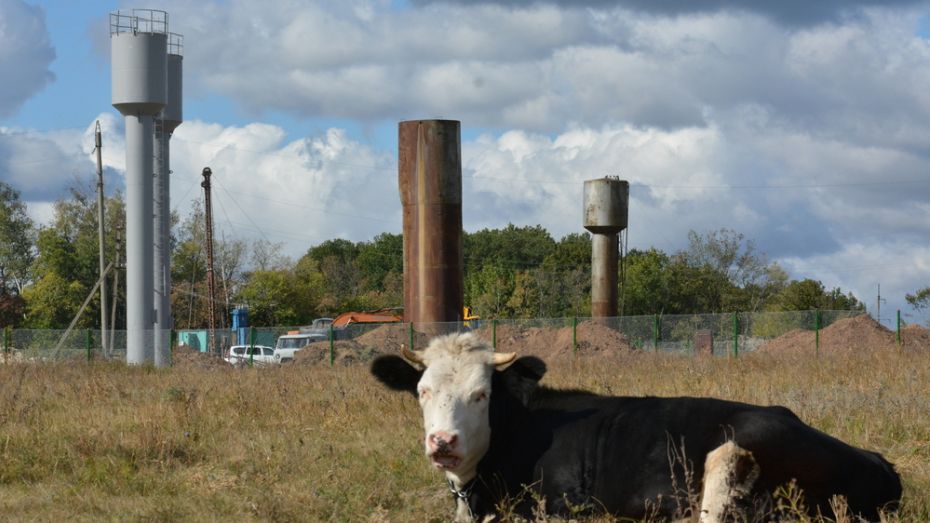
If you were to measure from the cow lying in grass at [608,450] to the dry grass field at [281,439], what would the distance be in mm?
502

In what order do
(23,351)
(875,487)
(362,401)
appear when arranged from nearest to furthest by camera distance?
1. (875,487)
2. (362,401)
3. (23,351)

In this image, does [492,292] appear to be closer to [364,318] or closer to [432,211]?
[364,318]

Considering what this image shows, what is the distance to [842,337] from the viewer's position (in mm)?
30438

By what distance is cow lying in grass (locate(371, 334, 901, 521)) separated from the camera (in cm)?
693

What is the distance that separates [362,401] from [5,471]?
4.77 metres

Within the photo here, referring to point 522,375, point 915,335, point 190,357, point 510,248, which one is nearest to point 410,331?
point 190,357

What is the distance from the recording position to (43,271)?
237ft

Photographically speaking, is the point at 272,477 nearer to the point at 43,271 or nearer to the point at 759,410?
the point at 759,410

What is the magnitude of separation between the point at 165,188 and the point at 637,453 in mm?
37590

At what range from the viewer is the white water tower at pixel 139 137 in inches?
1558

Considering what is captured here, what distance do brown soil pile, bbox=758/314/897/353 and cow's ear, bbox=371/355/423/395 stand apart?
70.6 ft

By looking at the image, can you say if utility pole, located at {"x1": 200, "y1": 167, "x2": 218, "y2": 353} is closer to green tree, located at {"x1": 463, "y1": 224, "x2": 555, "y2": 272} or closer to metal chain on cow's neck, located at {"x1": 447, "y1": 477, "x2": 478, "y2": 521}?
metal chain on cow's neck, located at {"x1": 447, "y1": 477, "x2": 478, "y2": 521}

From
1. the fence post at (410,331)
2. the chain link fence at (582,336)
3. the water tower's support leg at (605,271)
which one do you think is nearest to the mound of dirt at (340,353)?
the chain link fence at (582,336)

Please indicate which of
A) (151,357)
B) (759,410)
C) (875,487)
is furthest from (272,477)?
(151,357)
